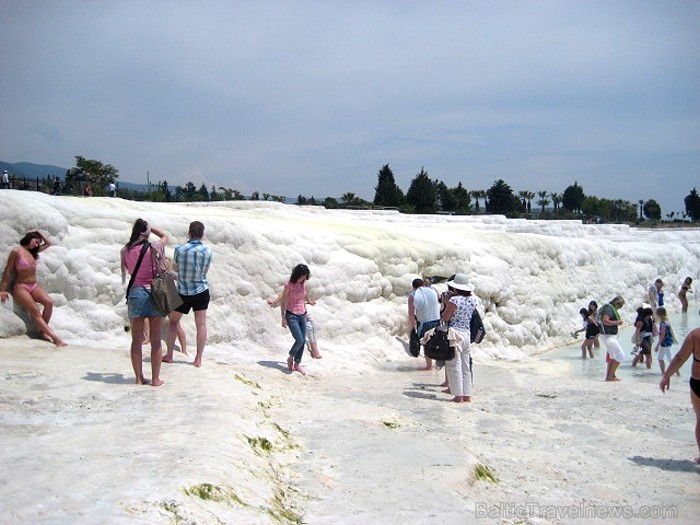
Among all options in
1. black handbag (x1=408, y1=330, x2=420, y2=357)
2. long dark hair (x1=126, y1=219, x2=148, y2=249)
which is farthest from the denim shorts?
black handbag (x1=408, y1=330, x2=420, y2=357)

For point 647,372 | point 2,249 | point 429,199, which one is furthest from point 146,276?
point 429,199

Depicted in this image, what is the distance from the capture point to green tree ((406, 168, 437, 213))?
44.7m

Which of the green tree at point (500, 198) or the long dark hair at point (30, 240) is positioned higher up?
the green tree at point (500, 198)

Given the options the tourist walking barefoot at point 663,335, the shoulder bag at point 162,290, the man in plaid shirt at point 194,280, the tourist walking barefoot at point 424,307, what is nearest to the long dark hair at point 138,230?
the shoulder bag at point 162,290

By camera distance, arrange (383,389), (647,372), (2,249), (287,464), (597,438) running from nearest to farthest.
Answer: (287,464) < (597,438) < (2,249) < (383,389) < (647,372)

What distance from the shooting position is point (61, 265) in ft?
24.0

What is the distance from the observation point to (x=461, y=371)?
286 inches

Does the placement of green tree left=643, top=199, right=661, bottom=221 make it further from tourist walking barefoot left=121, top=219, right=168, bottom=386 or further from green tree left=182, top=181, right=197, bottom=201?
tourist walking barefoot left=121, top=219, right=168, bottom=386

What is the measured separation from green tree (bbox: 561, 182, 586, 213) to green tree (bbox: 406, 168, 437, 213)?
4001cm

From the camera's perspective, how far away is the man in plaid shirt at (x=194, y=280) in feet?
21.9

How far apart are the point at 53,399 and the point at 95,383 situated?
23.2 inches

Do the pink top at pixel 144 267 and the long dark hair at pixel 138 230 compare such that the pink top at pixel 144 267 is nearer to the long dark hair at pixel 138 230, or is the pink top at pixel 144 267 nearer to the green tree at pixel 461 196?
the long dark hair at pixel 138 230

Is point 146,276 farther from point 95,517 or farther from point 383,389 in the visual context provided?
point 383,389

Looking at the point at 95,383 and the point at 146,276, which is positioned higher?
the point at 146,276
